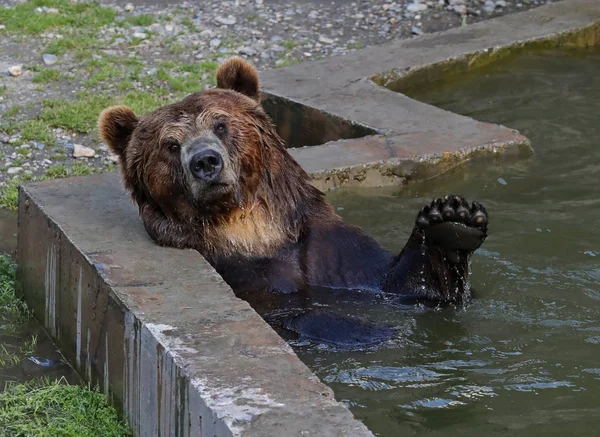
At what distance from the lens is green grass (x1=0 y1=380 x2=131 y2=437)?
4.34 m

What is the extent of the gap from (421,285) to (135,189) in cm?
146

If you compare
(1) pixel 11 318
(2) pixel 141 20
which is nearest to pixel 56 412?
(1) pixel 11 318

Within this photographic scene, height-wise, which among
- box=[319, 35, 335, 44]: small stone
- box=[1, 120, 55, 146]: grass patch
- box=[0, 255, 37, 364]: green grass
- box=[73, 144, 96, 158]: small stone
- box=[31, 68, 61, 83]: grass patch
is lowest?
box=[0, 255, 37, 364]: green grass

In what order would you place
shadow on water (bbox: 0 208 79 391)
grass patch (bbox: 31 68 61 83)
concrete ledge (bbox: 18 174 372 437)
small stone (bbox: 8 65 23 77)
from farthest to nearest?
small stone (bbox: 8 65 23 77), grass patch (bbox: 31 68 61 83), shadow on water (bbox: 0 208 79 391), concrete ledge (bbox: 18 174 372 437)

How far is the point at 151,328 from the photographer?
13.6 feet

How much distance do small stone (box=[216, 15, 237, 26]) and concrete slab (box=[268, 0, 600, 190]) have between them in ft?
6.66

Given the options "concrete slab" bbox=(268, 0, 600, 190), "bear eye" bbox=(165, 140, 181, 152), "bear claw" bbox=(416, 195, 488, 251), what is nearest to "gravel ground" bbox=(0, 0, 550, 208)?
"concrete slab" bbox=(268, 0, 600, 190)

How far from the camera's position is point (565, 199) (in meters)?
6.66

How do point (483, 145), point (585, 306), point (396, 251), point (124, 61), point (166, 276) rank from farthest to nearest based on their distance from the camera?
1. point (124, 61)
2. point (483, 145)
3. point (396, 251)
4. point (585, 306)
5. point (166, 276)

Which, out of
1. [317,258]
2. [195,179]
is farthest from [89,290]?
[317,258]

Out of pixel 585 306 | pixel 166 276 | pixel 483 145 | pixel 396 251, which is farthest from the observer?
pixel 483 145

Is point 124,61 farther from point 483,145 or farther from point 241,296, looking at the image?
point 241,296

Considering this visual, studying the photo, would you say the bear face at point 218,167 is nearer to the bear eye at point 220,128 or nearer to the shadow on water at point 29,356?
the bear eye at point 220,128

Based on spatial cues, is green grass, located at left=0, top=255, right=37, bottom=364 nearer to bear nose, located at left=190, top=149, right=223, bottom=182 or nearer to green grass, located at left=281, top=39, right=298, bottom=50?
bear nose, located at left=190, top=149, right=223, bottom=182
